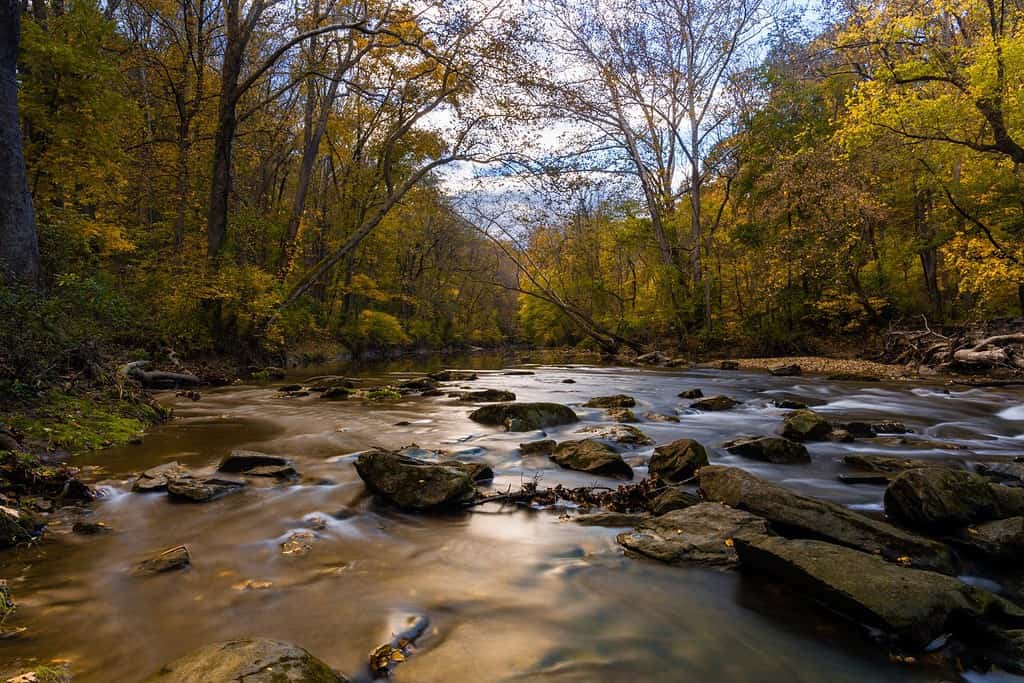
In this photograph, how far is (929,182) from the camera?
800 inches

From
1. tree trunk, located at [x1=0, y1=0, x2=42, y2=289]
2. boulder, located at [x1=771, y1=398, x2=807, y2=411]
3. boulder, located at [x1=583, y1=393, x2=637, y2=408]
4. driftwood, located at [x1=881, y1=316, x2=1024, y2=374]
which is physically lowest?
boulder, located at [x1=771, y1=398, x2=807, y2=411]

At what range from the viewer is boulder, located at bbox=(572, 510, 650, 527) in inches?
158

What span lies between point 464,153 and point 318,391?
10200 mm

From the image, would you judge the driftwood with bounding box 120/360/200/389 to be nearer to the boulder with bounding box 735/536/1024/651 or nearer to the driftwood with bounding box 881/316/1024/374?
the boulder with bounding box 735/536/1024/651

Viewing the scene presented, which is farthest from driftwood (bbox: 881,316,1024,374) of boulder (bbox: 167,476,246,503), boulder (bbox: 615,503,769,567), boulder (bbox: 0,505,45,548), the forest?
boulder (bbox: 0,505,45,548)

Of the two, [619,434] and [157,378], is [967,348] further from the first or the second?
[157,378]

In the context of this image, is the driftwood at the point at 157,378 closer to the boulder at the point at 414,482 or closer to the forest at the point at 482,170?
the forest at the point at 482,170

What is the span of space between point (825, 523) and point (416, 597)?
2.71m

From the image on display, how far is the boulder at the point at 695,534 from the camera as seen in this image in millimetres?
3355

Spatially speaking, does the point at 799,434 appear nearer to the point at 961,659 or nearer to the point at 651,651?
the point at 961,659

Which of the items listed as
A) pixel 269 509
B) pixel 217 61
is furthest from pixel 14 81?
pixel 217 61

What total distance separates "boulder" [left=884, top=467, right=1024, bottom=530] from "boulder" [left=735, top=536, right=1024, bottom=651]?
117 centimetres

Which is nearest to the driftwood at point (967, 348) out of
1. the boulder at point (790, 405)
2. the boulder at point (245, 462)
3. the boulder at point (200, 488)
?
the boulder at point (790, 405)

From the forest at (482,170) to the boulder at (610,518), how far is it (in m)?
6.31
